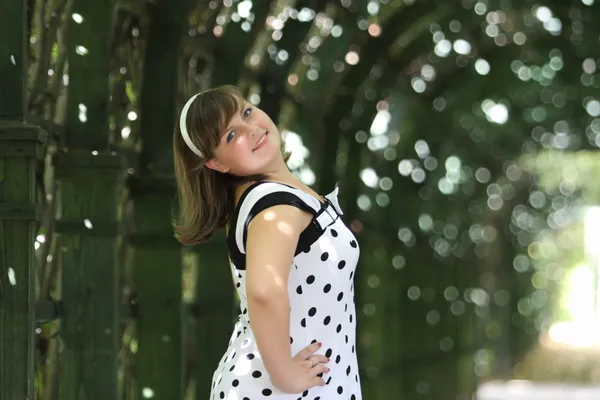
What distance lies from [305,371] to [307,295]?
186 mm

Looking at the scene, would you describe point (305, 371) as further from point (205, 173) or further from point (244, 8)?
point (244, 8)

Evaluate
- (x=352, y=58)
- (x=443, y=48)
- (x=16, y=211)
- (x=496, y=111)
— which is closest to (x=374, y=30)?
(x=352, y=58)

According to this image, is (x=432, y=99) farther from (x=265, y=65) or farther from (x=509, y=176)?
(x=509, y=176)

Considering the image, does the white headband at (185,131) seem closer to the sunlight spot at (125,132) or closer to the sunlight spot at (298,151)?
the sunlight spot at (125,132)

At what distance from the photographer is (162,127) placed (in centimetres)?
548

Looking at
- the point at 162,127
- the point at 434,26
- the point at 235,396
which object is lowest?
the point at 235,396

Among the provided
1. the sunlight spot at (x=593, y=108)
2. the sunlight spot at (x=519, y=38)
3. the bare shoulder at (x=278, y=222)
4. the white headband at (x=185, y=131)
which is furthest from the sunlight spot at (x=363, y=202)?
the bare shoulder at (x=278, y=222)

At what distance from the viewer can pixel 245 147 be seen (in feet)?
9.91

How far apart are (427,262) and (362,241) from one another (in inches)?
125

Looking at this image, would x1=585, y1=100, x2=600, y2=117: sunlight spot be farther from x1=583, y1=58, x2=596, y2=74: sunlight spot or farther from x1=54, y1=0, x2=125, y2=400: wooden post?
x1=54, y1=0, x2=125, y2=400: wooden post

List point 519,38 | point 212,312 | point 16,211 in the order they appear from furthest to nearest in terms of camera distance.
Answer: point 519,38
point 212,312
point 16,211

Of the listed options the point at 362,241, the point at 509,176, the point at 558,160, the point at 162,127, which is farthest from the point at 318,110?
the point at 558,160

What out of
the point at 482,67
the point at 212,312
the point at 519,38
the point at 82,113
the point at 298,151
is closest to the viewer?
the point at 82,113

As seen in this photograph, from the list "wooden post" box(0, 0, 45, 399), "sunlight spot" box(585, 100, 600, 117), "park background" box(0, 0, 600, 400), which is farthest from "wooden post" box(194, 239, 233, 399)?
"sunlight spot" box(585, 100, 600, 117)
